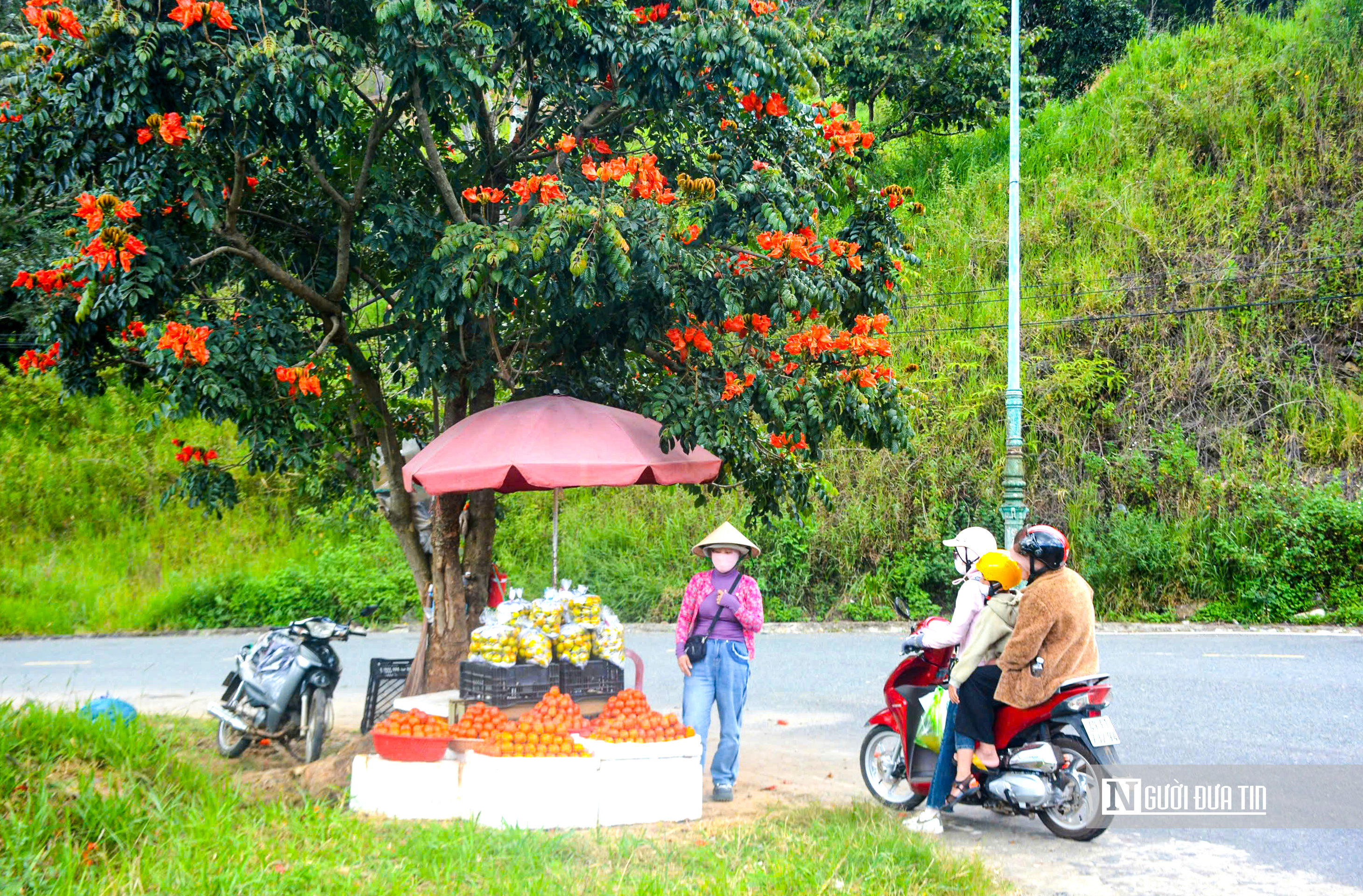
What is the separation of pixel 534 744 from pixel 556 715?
0.33 meters

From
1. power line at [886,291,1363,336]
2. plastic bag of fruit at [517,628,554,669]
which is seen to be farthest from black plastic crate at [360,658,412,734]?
power line at [886,291,1363,336]

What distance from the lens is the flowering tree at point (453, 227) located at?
641 cm

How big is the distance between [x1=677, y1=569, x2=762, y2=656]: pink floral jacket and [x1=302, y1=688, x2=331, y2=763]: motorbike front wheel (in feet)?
9.42

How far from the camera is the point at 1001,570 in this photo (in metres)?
5.73

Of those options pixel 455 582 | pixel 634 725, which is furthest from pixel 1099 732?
pixel 455 582

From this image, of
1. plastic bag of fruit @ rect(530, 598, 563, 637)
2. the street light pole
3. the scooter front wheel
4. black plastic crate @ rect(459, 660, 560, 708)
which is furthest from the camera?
the street light pole

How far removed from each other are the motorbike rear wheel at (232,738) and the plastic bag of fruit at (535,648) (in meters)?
2.65

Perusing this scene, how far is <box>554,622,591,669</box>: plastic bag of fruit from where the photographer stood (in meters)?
6.84

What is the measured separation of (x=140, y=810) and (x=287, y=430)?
8.55ft

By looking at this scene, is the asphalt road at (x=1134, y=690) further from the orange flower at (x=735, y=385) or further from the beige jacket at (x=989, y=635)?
the orange flower at (x=735, y=385)

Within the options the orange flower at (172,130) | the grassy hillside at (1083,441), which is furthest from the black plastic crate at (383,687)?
the grassy hillside at (1083,441)

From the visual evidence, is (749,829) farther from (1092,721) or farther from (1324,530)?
(1324,530)

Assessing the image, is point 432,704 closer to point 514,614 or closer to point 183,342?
point 514,614

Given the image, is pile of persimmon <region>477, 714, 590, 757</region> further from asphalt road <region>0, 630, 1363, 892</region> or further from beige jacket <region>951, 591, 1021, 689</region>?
asphalt road <region>0, 630, 1363, 892</region>
